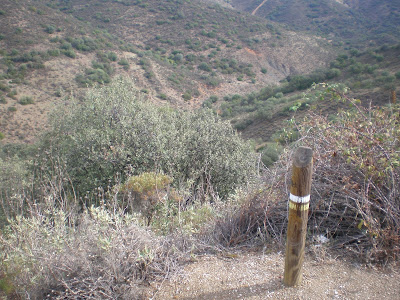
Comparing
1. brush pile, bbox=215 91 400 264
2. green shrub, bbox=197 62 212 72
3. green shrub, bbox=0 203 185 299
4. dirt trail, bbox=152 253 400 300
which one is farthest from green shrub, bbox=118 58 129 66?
dirt trail, bbox=152 253 400 300

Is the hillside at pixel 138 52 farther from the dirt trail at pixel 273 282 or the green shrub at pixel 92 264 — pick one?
the dirt trail at pixel 273 282

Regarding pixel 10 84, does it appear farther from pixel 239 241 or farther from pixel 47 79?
pixel 239 241

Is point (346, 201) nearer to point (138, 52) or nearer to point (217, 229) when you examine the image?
point (217, 229)

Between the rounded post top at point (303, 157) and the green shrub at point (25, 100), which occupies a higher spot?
the rounded post top at point (303, 157)

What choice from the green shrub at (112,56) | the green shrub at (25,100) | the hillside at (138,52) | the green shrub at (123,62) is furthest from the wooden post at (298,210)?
the green shrub at (112,56)

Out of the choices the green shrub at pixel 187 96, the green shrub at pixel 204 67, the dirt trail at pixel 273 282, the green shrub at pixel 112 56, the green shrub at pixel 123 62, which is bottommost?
the green shrub at pixel 187 96

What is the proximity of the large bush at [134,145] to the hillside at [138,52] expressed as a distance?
8239mm

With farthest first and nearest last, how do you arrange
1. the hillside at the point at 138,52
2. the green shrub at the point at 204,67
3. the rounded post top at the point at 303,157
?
the green shrub at the point at 204,67 → the hillside at the point at 138,52 → the rounded post top at the point at 303,157

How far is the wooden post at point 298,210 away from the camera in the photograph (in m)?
2.09

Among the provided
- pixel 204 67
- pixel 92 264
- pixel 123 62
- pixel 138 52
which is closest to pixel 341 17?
pixel 204 67

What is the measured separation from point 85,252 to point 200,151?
6881 mm

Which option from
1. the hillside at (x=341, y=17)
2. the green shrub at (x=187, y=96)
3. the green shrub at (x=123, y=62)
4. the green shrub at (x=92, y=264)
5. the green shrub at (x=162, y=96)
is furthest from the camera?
the hillside at (x=341, y=17)

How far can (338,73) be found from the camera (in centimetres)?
2673

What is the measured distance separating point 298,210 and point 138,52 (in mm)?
36688
